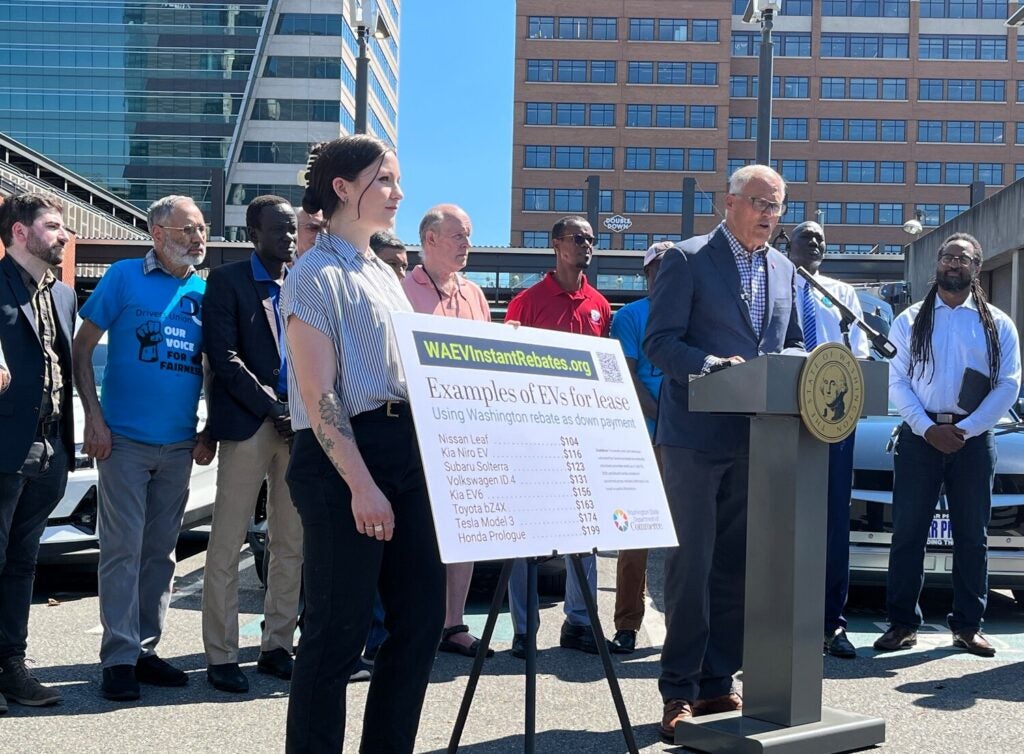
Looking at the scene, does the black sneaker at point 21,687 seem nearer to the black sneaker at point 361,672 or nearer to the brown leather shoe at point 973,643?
the black sneaker at point 361,672

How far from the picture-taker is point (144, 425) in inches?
210

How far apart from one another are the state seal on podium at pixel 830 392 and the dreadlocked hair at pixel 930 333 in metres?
2.39

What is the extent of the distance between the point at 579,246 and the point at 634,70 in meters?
111

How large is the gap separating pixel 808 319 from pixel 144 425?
306 centimetres

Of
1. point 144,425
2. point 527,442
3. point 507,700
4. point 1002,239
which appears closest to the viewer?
point 527,442

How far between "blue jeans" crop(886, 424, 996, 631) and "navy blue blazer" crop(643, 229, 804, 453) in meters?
1.99

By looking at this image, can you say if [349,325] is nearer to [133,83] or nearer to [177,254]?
[177,254]

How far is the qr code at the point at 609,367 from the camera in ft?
12.9

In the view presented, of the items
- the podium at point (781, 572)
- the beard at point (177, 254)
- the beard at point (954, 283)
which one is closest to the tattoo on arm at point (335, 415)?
the podium at point (781, 572)

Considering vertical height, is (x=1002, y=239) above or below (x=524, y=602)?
above

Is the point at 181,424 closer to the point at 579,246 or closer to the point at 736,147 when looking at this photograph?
the point at 579,246

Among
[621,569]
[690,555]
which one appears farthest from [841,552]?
[690,555]

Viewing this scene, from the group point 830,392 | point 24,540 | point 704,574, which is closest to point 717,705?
point 704,574

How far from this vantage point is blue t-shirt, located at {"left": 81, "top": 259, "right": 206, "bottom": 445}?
5363 millimetres
